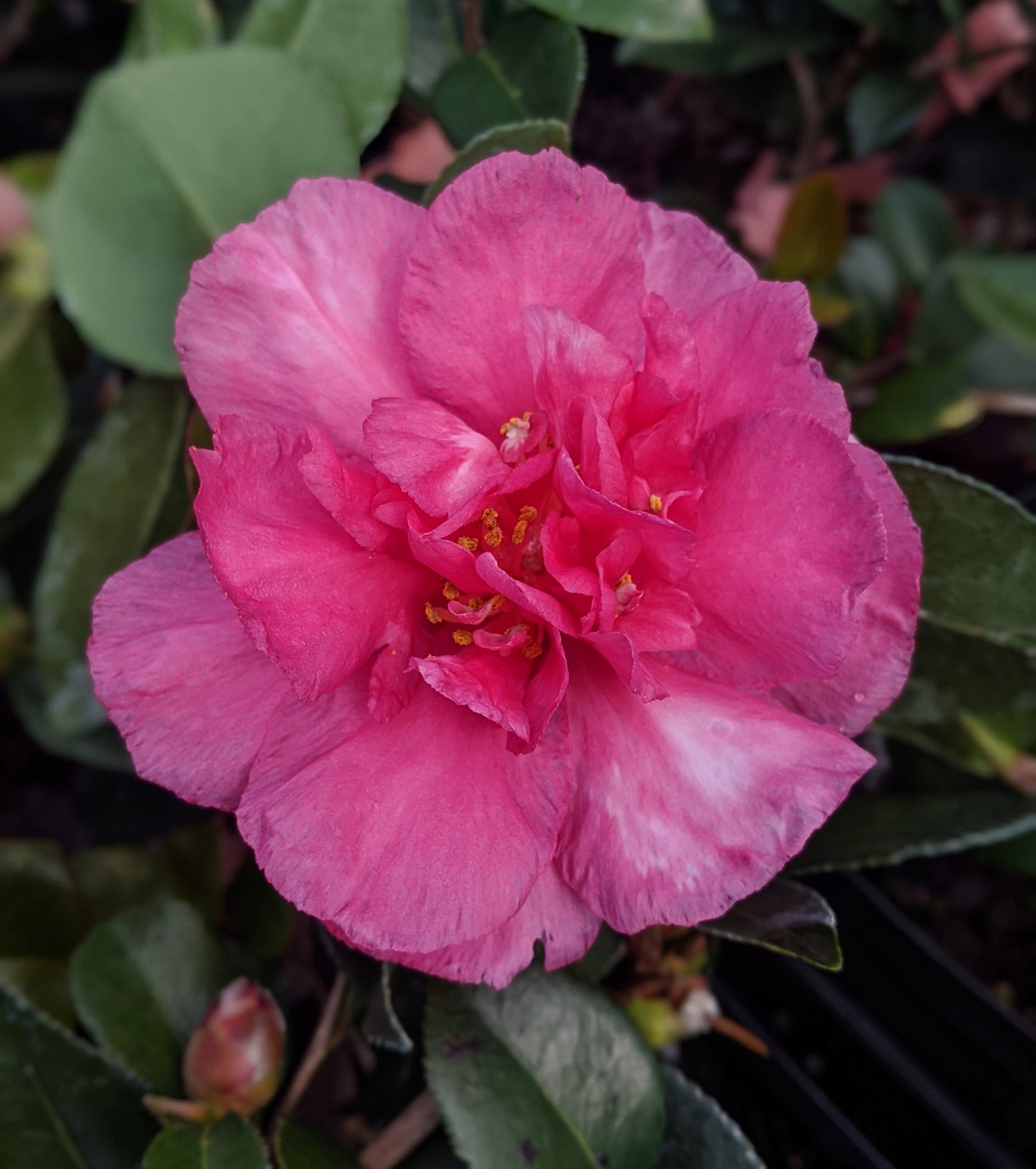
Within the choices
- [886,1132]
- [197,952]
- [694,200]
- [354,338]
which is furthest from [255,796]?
[694,200]

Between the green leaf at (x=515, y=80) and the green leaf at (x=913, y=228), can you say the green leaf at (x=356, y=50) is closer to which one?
the green leaf at (x=515, y=80)

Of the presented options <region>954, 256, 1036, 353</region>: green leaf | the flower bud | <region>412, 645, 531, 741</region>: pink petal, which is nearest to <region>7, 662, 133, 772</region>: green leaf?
the flower bud

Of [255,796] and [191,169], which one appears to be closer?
[255,796]

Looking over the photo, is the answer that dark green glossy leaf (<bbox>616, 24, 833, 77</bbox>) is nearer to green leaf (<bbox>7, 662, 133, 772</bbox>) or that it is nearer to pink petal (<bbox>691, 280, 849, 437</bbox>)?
pink petal (<bbox>691, 280, 849, 437</bbox>)

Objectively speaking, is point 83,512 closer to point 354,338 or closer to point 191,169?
point 191,169

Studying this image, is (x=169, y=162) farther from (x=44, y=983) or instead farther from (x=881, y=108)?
(x=881, y=108)

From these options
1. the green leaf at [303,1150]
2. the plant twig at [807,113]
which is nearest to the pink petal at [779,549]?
the green leaf at [303,1150]
